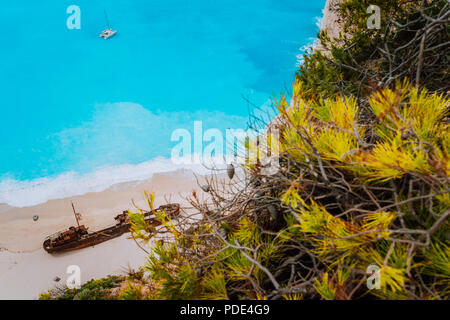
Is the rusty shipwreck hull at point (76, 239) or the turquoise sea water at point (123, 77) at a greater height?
the turquoise sea water at point (123, 77)

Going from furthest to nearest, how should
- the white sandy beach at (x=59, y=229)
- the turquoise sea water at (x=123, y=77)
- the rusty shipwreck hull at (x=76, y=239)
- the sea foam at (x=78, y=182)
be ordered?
the turquoise sea water at (x=123, y=77), the sea foam at (x=78, y=182), the rusty shipwreck hull at (x=76, y=239), the white sandy beach at (x=59, y=229)

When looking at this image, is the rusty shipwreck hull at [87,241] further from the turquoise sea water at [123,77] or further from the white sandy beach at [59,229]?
the turquoise sea water at [123,77]

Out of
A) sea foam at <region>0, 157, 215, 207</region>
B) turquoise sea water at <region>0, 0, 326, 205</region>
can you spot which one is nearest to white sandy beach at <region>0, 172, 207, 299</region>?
sea foam at <region>0, 157, 215, 207</region>

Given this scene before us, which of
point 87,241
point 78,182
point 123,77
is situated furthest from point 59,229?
point 123,77

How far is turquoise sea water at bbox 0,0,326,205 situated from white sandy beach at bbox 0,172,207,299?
1.00 m

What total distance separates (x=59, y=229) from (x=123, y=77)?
10408mm

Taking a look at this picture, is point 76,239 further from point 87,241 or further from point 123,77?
point 123,77

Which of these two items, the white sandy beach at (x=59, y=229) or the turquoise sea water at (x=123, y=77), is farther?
the turquoise sea water at (x=123, y=77)

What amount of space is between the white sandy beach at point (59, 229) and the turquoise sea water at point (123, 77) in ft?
3.29

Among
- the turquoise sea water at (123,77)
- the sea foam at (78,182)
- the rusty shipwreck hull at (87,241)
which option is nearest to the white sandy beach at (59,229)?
the rusty shipwreck hull at (87,241)

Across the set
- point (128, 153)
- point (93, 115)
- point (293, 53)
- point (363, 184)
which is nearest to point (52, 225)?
point (128, 153)

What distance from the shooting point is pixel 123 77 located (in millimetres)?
16391

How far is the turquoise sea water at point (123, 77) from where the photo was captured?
1241 centimetres

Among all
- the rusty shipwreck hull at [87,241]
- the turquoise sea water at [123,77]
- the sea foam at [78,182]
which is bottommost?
the rusty shipwreck hull at [87,241]
